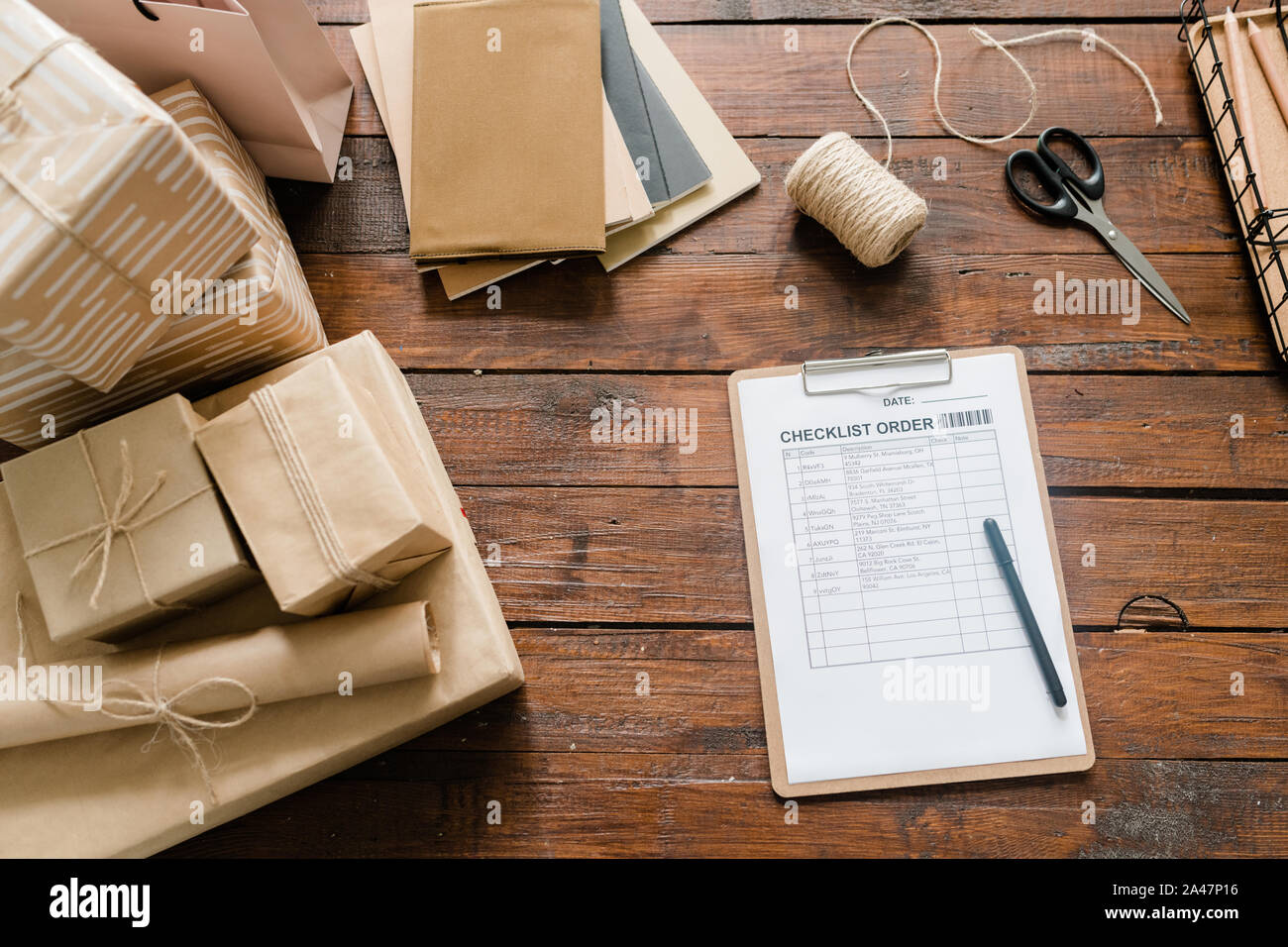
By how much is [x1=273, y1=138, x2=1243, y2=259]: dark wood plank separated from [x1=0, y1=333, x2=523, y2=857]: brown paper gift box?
0.41 meters

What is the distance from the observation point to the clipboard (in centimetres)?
79

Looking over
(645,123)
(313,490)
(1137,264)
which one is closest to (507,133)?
(645,123)

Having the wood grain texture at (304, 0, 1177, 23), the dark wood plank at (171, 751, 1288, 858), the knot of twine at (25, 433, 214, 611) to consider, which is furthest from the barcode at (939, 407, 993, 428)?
the knot of twine at (25, 433, 214, 611)

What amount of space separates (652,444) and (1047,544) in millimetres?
413

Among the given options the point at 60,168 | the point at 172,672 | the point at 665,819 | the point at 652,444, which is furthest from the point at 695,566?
the point at 60,168

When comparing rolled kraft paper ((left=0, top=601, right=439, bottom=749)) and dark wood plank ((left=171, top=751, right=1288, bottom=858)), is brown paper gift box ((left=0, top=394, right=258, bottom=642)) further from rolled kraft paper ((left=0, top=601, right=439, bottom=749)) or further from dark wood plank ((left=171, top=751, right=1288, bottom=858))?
dark wood plank ((left=171, top=751, right=1288, bottom=858))

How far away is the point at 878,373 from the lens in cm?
86

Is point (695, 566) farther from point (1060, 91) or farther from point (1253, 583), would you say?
point (1060, 91)

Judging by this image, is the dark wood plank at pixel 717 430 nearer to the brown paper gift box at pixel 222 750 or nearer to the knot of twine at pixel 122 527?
the brown paper gift box at pixel 222 750

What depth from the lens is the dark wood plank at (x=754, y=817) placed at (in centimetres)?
79

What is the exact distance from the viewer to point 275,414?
2.17 feet

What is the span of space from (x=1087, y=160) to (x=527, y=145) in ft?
2.03

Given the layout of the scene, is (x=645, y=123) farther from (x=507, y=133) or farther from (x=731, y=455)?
(x=731, y=455)

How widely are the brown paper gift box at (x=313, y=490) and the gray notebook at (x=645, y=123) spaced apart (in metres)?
0.42
